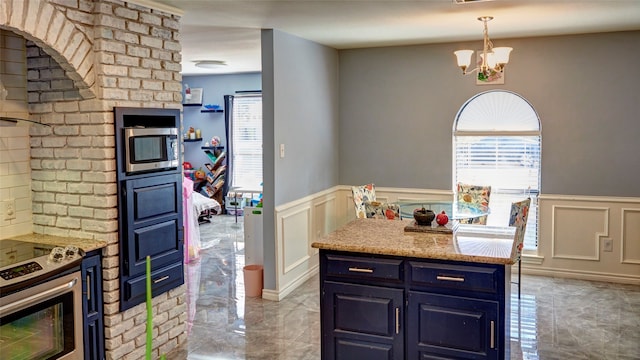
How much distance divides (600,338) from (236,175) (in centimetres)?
671

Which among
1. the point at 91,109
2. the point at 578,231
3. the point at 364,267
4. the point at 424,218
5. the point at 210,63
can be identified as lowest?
the point at 578,231

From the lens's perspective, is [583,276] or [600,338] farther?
[583,276]

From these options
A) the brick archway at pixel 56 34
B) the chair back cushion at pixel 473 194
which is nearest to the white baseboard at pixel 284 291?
the chair back cushion at pixel 473 194

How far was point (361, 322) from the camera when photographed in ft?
9.80

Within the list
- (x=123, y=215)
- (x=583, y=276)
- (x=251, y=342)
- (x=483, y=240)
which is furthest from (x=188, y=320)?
(x=583, y=276)

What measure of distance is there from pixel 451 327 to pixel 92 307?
6.70 ft

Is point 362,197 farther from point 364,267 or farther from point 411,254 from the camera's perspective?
point 411,254

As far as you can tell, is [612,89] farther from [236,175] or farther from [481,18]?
[236,175]

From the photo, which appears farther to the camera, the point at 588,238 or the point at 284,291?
the point at 588,238

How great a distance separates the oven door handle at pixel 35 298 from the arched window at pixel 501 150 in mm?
4321

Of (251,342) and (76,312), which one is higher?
(76,312)

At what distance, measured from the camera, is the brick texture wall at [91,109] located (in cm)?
312

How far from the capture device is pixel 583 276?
217 inches

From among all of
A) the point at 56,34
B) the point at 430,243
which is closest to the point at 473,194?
the point at 430,243
